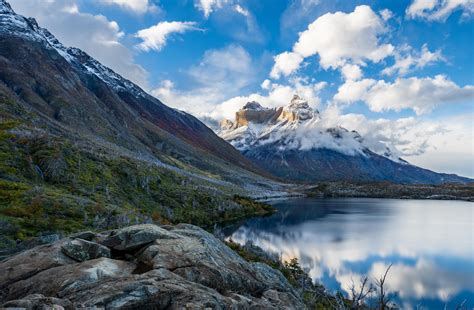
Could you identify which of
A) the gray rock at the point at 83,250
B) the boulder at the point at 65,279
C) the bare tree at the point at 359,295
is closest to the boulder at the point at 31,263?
the gray rock at the point at 83,250

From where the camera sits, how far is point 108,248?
13.8m

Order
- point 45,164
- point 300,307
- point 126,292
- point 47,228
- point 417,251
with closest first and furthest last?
Answer: point 126,292
point 300,307
point 47,228
point 45,164
point 417,251

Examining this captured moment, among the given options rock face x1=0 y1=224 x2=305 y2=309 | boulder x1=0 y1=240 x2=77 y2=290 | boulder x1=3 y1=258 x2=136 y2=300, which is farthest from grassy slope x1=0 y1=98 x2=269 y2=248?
boulder x1=3 y1=258 x2=136 y2=300

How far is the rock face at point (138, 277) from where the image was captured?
9859 mm

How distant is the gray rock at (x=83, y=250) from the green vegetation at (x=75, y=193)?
11.3 meters

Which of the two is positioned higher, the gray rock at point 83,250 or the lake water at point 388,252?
the gray rock at point 83,250

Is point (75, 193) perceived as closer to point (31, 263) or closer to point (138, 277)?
→ point (31, 263)

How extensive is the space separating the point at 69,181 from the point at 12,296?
3767cm

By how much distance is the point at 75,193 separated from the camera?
136ft

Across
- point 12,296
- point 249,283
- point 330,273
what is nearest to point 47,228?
point 12,296

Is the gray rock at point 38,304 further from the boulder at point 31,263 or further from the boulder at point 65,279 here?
the boulder at point 31,263

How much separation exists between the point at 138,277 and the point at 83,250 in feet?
11.3

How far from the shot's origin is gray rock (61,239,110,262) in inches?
497

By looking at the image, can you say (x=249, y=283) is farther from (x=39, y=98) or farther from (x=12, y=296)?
(x=39, y=98)
